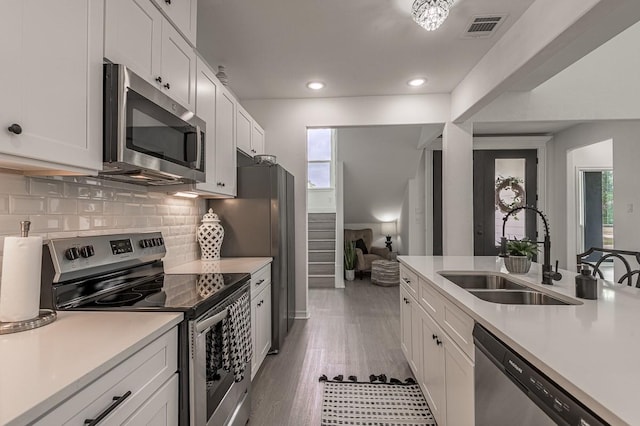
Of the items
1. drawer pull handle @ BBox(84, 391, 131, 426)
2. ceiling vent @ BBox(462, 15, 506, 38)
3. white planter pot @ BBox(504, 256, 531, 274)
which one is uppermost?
ceiling vent @ BBox(462, 15, 506, 38)

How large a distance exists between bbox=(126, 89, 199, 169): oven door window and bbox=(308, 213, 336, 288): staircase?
13.7 feet

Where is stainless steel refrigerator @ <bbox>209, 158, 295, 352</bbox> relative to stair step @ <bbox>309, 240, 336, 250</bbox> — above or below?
above

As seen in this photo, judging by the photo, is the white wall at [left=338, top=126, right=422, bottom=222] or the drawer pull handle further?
the white wall at [left=338, top=126, right=422, bottom=222]

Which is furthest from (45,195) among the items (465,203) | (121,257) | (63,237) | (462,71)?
(465,203)

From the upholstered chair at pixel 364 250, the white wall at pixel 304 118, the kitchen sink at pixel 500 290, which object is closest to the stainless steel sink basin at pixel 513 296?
the kitchen sink at pixel 500 290

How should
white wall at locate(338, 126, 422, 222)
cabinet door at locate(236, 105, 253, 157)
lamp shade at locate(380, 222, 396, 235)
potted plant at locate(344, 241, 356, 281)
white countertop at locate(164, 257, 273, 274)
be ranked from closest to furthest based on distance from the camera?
white countertop at locate(164, 257, 273, 274), cabinet door at locate(236, 105, 253, 157), white wall at locate(338, 126, 422, 222), potted plant at locate(344, 241, 356, 281), lamp shade at locate(380, 222, 396, 235)

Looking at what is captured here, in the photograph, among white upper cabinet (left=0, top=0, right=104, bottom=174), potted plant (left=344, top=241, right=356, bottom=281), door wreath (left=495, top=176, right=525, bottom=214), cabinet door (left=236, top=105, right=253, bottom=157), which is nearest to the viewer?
white upper cabinet (left=0, top=0, right=104, bottom=174)

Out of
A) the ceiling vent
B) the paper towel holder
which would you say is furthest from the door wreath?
the paper towel holder

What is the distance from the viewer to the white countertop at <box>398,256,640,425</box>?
0.72 m

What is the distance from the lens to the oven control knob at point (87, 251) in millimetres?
1475

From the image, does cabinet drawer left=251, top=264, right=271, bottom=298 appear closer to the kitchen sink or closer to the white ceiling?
the kitchen sink

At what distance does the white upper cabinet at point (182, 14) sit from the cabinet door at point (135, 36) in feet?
0.30

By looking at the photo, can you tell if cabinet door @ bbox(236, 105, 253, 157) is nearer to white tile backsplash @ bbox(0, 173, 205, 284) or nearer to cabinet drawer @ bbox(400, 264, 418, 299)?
white tile backsplash @ bbox(0, 173, 205, 284)

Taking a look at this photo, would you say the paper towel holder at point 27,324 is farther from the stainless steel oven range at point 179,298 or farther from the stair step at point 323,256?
the stair step at point 323,256
